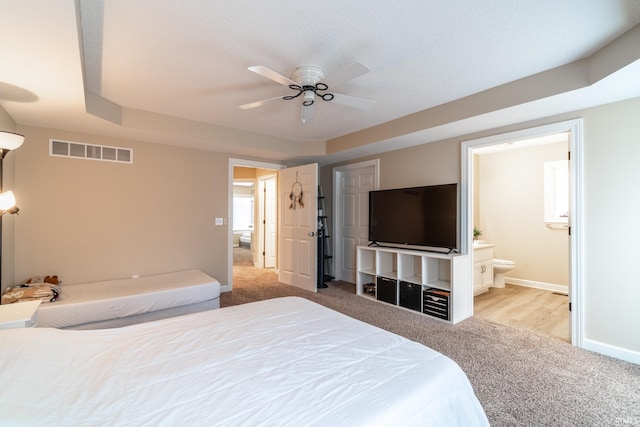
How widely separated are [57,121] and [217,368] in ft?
11.3

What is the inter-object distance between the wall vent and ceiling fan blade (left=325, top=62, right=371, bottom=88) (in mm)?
3086

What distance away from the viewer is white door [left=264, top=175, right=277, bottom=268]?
6.52 metres

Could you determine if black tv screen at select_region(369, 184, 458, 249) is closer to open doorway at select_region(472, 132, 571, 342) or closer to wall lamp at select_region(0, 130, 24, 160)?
open doorway at select_region(472, 132, 571, 342)

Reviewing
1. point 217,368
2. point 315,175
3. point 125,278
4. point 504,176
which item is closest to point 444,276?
point 315,175

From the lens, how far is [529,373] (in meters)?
2.26

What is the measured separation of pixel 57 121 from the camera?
10.1 feet

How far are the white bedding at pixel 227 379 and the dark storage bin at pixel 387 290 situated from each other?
240 centimetres

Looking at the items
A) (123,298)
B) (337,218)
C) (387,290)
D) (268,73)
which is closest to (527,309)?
(387,290)

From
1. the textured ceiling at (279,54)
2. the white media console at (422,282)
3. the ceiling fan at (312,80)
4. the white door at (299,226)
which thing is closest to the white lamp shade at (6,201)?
the textured ceiling at (279,54)

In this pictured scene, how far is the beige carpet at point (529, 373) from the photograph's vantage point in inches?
71.3

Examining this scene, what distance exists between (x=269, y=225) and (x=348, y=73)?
4.92 meters

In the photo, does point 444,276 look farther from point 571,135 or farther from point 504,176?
point 504,176

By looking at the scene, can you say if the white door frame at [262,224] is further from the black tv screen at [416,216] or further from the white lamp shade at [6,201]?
the white lamp shade at [6,201]

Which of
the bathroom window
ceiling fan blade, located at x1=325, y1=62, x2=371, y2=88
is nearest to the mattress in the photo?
ceiling fan blade, located at x1=325, y1=62, x2=371, y2=88
